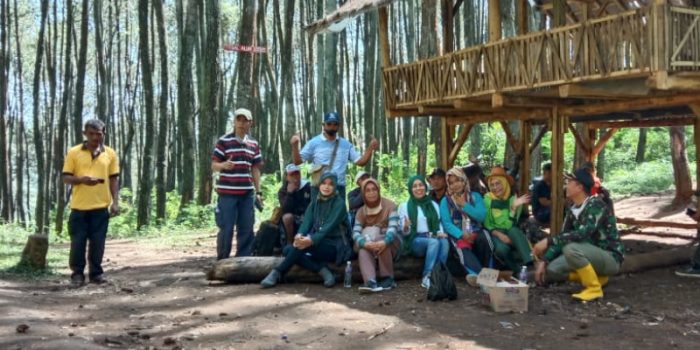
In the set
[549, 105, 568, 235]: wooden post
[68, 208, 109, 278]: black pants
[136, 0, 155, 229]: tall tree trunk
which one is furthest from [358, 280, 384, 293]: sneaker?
[136, 0, 155, 229]: tall tree trunk

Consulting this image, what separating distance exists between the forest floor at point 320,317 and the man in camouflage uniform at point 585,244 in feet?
0.80

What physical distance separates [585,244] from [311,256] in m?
2.71

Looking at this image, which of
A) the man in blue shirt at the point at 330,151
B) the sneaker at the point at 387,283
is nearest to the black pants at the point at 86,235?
the man in blue shirt at the point at 330,151

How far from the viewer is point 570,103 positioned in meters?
10.6

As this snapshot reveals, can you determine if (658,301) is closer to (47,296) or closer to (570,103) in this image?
(570,103)

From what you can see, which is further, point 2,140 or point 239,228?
point 2,140

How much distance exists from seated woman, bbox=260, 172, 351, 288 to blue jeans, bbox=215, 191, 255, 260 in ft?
2.90

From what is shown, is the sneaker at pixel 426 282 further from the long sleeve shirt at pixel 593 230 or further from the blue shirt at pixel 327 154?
the blue shirt at pixel 327 154

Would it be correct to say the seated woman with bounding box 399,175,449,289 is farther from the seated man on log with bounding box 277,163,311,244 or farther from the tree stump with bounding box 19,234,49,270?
the tree stump with bounding box 19,234,49,270

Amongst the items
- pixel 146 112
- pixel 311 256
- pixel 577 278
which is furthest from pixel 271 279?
pixel 146 112

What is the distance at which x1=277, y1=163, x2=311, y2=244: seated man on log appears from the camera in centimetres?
836

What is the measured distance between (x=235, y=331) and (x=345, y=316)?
0.99 metres

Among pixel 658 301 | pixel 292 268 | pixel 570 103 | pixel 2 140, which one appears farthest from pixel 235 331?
pixel 2 140

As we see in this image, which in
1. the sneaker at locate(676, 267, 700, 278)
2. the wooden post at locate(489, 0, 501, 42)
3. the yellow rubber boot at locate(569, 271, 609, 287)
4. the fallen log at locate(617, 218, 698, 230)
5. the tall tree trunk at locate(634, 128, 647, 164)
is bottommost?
the sneaker at locate(676, 267, 700, 278)
